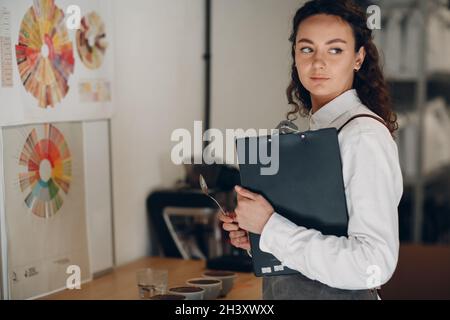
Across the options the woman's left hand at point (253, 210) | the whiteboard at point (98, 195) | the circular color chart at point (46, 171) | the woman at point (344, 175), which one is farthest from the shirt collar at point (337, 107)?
the whiteboard at point (98, 195)

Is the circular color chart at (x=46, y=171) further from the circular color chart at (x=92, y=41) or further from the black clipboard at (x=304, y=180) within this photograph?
the black clipboard at (x=304, y=180)

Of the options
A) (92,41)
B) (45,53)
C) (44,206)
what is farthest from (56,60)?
(44,206)

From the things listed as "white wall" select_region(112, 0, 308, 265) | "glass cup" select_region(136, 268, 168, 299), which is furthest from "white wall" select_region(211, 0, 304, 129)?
"glass cup" select_region(136, 268, 168, 299)

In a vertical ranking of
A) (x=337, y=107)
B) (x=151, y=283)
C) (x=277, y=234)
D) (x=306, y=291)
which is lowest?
(x=151, y=283)

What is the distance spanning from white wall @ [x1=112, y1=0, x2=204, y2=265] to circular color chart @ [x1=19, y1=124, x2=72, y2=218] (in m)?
0.27

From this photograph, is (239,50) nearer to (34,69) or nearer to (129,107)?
(129,107)

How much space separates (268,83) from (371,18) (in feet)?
1.59

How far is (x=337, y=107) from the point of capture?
1.21m

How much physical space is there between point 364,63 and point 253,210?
338 mm

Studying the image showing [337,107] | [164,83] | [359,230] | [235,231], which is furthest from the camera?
[164,83]

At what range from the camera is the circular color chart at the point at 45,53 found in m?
1.67

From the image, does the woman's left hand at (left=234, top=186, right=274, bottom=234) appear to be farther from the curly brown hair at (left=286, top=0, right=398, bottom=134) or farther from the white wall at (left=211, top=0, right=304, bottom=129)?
the white wall at (left=211, top=0, right=304, bottom=129)

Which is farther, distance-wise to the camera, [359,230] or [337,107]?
[337,107]

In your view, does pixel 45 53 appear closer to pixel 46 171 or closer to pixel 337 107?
pixel 46 171
